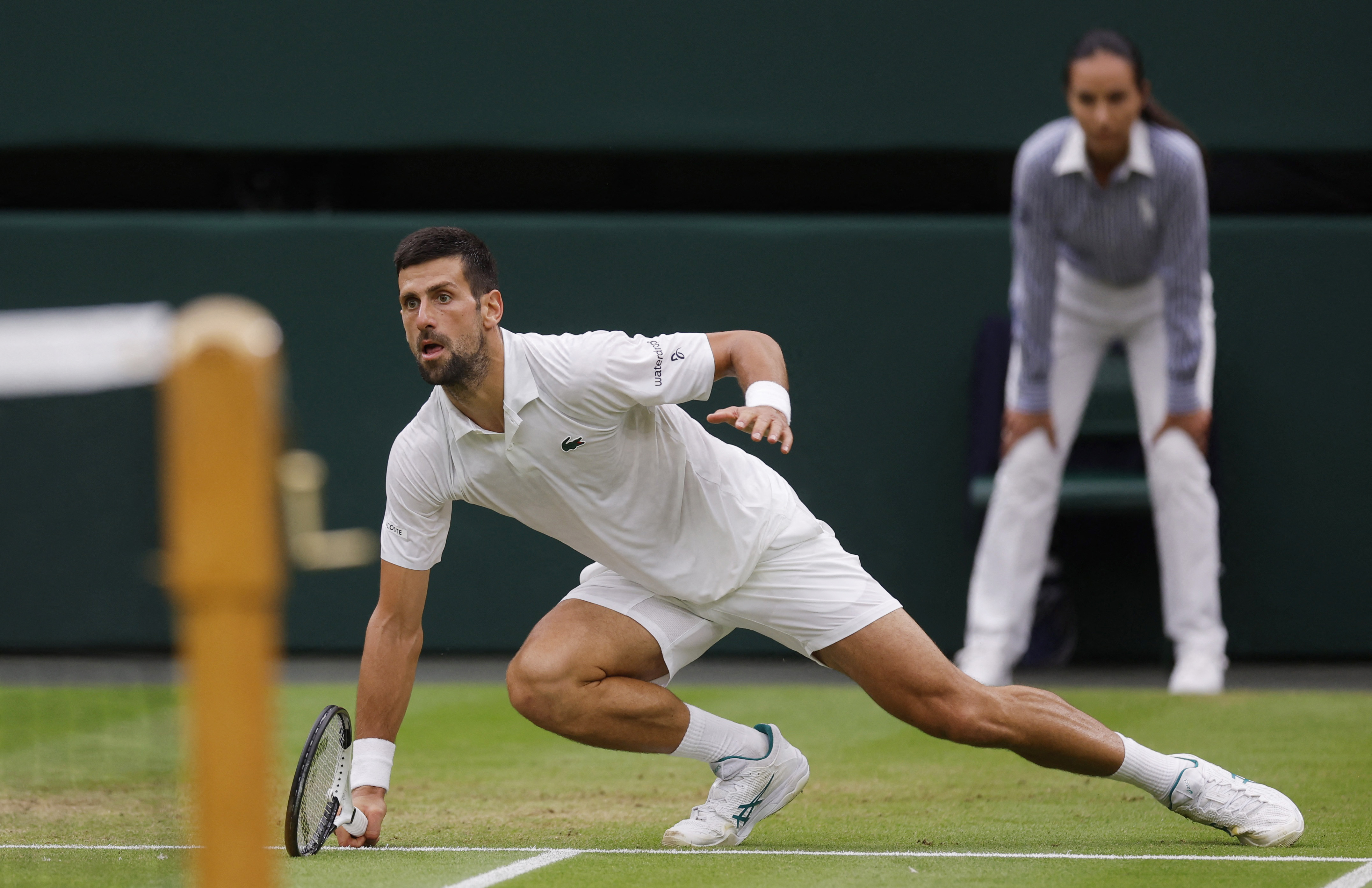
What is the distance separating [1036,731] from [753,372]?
3.45ft

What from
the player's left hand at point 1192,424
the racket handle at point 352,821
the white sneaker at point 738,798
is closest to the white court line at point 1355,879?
the white sneaker at point 738,798

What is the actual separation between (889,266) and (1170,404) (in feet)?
5.77

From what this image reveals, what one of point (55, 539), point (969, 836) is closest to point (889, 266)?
point (969, 836)

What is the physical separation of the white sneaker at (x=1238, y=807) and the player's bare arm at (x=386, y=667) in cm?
182

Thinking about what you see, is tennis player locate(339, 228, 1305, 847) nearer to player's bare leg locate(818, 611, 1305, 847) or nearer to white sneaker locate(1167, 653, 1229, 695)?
player's bare leg locate(818, 611, 1305, 847)

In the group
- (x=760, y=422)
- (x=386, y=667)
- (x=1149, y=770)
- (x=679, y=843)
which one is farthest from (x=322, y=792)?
(x=1149, y=770)

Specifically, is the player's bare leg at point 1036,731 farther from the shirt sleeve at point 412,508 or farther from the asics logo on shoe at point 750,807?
the shirt sleeve at point 412,508

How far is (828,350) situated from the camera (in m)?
7.77

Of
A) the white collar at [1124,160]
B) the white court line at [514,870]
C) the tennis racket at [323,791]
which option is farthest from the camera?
the white collar at [1124,160]

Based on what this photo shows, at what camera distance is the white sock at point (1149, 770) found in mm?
3953

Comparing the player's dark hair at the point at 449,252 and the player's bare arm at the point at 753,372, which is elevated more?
the player's dark hair at the point at 449,252

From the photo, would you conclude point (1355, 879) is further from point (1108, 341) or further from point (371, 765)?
point (1108, 341)

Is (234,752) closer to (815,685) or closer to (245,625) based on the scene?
(245,625)

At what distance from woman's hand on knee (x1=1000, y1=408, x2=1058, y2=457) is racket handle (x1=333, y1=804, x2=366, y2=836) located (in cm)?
341
